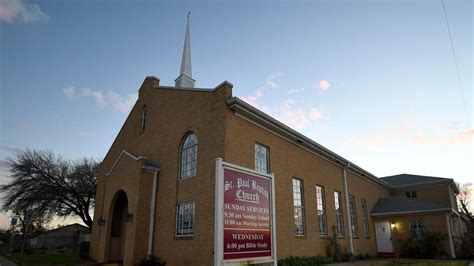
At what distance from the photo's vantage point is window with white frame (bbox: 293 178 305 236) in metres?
15.3

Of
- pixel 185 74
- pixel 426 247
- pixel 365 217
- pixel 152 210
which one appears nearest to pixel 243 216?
pixel 152 210

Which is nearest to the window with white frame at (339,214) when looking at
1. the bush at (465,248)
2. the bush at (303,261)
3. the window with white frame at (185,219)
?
the bush at (303,261)

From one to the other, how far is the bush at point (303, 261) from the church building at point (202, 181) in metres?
0.29

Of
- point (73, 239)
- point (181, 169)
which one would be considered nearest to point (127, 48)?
point (181, 169)

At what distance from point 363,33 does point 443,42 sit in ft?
10.7

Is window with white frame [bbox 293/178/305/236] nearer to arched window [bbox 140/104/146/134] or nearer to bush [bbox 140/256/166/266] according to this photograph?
bush [bbox 140/256/166/266]

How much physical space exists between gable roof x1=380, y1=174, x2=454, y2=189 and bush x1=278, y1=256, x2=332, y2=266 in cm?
1821

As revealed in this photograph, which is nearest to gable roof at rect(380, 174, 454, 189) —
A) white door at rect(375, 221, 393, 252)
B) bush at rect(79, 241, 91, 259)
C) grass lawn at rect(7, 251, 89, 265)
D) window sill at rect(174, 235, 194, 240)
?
white door at rect(375, 221, 393, 252)

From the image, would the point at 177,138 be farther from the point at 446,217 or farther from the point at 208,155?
the point at 446,217

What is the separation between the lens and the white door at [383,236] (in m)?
23.1

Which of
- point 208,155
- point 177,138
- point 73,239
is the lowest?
point 73,239

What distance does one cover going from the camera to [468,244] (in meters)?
21.6

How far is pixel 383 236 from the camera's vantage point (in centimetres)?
2342

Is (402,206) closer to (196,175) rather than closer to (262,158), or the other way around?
(262,158)
